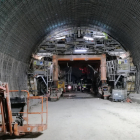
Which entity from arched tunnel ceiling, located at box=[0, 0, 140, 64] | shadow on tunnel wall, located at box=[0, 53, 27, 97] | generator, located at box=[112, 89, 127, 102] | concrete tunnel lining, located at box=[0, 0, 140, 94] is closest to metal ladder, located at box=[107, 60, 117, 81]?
concrete tunnel lining, located at box=[0, 0, 140, 94]

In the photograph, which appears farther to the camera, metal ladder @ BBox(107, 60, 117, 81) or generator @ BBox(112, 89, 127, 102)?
metal ladder @ BBox(107, 60, 117, 81)

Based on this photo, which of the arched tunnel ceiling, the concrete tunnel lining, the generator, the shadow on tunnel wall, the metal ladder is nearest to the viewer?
the arched tunnel ceiling

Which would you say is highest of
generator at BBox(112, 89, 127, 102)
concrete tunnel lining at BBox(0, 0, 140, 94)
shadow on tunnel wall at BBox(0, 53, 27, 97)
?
concrete tunnel lining at BBox(0, 0, 140, 94)

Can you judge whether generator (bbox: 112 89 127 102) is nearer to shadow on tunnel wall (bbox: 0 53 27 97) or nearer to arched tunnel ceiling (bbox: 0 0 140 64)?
arched tunnel ceiling (bbox: 0 0 140 64)

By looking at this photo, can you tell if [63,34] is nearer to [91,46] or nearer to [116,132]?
[91,46]

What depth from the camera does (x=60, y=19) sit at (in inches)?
582

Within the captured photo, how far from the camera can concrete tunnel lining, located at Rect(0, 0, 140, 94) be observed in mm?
9727

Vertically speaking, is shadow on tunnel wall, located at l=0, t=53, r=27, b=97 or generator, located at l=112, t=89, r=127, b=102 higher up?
shadow on tunnel wall, located at l=0, t=53, r=27, b=97

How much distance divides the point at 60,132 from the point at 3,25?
7499 mm

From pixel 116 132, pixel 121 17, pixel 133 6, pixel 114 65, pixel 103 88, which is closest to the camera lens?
pixel 116 132

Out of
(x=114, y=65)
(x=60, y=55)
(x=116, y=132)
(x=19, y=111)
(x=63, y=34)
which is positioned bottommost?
(x=116, y=132)

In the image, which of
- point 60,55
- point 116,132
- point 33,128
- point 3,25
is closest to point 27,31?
point 3,25

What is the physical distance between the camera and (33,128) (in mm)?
4566

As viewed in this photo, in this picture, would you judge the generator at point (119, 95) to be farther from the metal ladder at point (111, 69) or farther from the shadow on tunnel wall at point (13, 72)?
the shadow on tunnel wall at point (13, 72)
